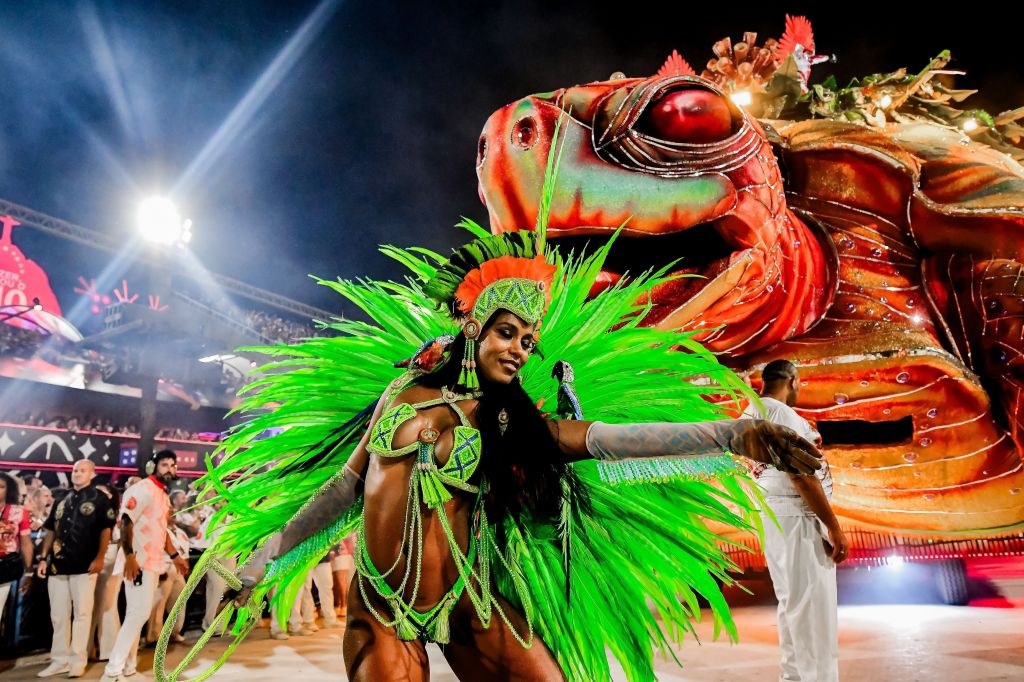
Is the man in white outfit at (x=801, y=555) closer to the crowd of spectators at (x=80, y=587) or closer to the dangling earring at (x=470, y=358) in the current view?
the dangling earring at (x=470, y=358)

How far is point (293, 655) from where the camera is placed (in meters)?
4.95

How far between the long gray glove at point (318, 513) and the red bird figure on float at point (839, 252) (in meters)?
1.42

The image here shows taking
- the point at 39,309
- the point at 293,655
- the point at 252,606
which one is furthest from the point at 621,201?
the point at 39,309

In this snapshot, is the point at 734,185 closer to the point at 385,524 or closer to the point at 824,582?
the point at 824,582

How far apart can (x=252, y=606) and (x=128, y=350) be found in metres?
12.3

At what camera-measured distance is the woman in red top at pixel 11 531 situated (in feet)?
16.2

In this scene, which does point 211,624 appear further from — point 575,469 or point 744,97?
point 744,97

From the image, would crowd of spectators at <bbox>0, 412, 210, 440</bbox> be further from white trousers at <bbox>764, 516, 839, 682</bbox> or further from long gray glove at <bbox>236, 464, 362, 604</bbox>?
white trousers at <bbox>764, 516, 839, 682</bbox>

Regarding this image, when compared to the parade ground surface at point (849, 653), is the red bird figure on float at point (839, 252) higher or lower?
higher

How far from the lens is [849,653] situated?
3.79 metres

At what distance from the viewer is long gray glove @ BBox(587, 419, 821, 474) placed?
133 centimetres

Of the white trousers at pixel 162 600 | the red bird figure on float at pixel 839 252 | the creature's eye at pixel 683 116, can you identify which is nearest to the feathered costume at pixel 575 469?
the red bird figure on float at pixel 839 252

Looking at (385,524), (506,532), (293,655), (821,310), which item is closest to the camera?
(385,524)

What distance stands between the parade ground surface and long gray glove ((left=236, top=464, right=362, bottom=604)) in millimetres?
2143
